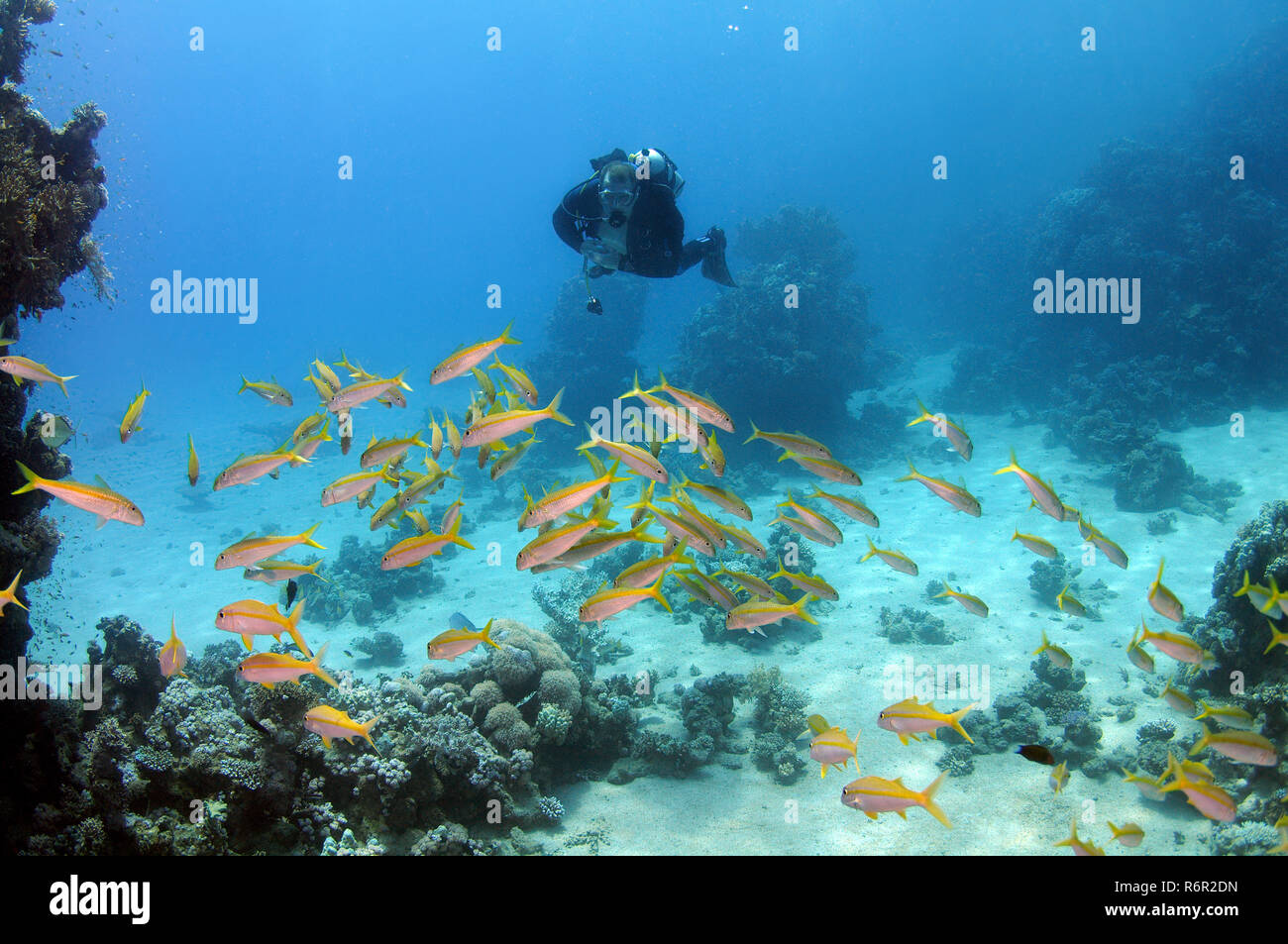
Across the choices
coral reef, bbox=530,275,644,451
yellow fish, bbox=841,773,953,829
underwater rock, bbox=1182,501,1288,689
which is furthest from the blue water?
yellow fish, bbox=841,773,953,829

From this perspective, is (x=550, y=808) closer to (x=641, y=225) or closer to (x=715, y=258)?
(x=641, y=225)

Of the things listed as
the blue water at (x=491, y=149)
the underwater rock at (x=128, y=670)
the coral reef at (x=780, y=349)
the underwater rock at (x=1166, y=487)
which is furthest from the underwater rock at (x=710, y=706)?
the blue water at (x=491, y=149)

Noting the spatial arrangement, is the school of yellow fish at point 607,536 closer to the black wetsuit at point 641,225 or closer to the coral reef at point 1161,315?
the black wetsuit at point 641,225

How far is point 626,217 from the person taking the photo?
673 cm

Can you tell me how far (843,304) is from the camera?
22.2 meters

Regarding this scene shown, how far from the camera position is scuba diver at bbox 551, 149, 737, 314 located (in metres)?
6.63

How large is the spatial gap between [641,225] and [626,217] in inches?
10.7

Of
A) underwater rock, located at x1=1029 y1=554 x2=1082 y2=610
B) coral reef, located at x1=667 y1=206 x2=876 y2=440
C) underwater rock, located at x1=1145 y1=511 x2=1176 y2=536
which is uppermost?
coral reef, located at x1=667 y1=206 x2=876 y2=440

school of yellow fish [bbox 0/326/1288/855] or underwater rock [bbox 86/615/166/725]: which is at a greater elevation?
school of yellow fish [bbox 0/326/1288/855]

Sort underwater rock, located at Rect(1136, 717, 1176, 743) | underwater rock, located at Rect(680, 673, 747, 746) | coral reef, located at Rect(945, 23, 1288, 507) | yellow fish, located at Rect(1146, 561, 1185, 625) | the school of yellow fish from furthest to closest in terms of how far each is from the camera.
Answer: coral reef, located at Rect(945, 23, 1288, 507) < underwater rock, located at Rect(680, 673, 747, 746) < underwater rock, located at Rect(1136, 717, 1176, 743) < yellow fish, located at Rect(1146, 561, 1185, 625) < the school of yellow fish

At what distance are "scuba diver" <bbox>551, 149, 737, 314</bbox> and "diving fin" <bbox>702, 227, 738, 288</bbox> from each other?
4.07ft

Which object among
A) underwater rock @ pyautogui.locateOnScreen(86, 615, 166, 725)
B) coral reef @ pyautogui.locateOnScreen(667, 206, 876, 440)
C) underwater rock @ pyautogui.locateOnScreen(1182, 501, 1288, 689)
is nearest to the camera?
underwater rock @ pyautogui.locateOnScreen(86, 615, 166, 725)

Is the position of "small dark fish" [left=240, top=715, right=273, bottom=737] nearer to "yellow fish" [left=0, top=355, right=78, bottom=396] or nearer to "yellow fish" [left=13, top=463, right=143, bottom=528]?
"yellow fish" [left=13, top=463, right=143, bottom=528]
